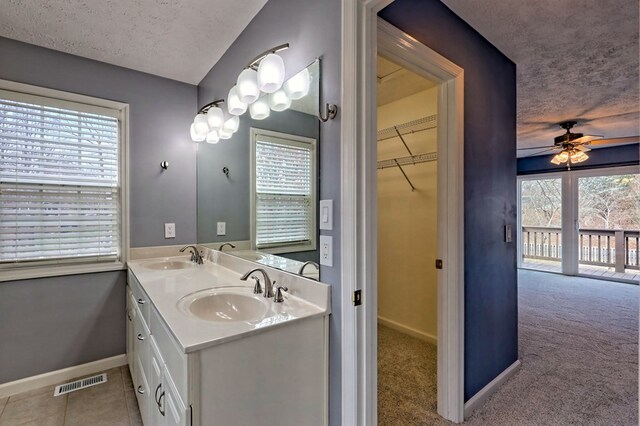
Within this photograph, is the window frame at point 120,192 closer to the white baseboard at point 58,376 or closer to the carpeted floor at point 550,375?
the white baseboard at point 58,376

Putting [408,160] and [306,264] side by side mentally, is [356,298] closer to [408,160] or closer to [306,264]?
[306,264]

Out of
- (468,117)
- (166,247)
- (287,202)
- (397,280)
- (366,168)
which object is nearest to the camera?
(366,168)

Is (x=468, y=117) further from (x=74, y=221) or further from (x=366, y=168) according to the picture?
(x=74, y=221)

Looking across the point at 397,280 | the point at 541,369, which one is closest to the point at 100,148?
the point at 397,280

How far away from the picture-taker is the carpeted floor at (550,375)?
1.81 m

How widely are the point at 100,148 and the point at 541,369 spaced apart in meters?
3.89

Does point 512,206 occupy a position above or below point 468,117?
below

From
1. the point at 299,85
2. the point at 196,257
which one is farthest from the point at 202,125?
the point at 299,85

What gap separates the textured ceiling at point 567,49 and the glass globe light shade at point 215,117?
159 cm

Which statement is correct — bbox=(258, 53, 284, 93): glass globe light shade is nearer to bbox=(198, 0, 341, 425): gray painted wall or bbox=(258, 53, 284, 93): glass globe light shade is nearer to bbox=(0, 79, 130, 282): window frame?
bbox=(198, 0, 341, 425): gray painted wall

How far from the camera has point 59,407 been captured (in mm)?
1913

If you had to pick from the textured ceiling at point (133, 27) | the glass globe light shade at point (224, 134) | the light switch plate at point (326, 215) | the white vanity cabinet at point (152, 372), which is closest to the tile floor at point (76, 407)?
the white vanity cabinet at point (152, 372)

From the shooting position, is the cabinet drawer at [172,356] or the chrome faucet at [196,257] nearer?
the cabinet drawer at [172,356]

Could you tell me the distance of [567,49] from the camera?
2197mm
